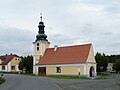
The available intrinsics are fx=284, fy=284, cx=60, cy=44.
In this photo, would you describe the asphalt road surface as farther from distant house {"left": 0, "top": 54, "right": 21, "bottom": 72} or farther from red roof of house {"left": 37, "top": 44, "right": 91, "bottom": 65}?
distant house {"left": 0, "top": 54, "right": 21, "bottom": 72}

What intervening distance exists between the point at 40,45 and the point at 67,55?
1034cm

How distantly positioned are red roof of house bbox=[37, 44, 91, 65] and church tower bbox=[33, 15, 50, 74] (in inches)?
56.0

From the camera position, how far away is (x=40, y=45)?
71.1 m

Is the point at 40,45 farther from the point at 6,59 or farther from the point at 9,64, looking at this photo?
the point at 6,59

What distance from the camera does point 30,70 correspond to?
81312 millimetres

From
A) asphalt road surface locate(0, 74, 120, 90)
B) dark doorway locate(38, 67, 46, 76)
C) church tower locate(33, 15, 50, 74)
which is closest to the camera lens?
asphalt road surface locate(0, 74, 120, 90)

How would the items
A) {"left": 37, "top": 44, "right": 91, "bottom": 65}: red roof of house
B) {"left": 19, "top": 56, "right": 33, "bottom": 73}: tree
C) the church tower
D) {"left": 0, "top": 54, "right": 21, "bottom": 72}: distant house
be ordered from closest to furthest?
{"left": 37, "top": 44, "right": 91, "bottom": 65}: red roof of house
the church tower
{"left": 19, "top": 56, "right": 33, "bottom": 73}: tree
{"left": 0, "top": 54, "right": 21, "bottom": 72}: distant house

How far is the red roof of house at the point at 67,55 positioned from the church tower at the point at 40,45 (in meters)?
1.42

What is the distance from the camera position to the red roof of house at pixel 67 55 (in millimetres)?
59688

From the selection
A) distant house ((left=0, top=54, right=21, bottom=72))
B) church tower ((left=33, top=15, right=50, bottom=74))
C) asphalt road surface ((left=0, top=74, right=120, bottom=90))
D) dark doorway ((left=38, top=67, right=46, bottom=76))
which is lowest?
asphalt road surface ((left=0, top=74, right=120, bottom=90))

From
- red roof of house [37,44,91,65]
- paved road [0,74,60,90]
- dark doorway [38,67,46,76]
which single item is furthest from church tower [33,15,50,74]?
paved road [0,74,60,90]

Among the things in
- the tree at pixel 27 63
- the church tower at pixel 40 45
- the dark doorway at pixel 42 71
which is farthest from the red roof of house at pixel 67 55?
the tree at pixel 27 63

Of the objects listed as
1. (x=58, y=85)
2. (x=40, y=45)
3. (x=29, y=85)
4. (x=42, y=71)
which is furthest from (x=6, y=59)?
(x=29, y=85)

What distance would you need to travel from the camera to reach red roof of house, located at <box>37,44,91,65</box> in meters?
59.7
